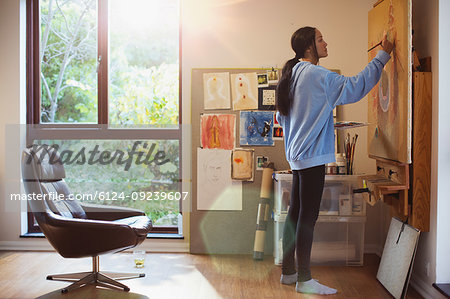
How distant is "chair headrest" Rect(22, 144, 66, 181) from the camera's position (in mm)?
3191

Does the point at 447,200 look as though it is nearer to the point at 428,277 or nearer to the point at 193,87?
the point at 428,277

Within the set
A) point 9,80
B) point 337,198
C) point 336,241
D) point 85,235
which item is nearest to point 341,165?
point 337,198

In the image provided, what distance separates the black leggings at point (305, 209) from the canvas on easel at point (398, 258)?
545 mm

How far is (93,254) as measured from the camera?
315cm

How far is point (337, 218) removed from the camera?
3.90 metres

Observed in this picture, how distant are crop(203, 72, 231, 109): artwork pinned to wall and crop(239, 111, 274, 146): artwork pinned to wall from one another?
0.19 m

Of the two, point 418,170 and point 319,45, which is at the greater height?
point 319,45

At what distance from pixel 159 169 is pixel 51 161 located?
1.18m

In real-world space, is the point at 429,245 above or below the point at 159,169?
below

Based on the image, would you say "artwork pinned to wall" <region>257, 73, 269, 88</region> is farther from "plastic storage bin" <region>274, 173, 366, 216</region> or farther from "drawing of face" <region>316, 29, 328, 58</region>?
"drawing of face" <region>316, 29, 328, 58</region>

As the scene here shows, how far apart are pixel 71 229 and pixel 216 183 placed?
149 centimetres

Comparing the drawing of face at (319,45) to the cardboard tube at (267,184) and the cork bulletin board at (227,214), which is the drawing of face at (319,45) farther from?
the cardboard tube at (267,184)

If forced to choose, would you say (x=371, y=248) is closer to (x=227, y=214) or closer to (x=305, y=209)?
(x=227, y=214)

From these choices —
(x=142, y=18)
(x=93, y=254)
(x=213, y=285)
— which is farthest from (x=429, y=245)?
(x=142, y=18)
